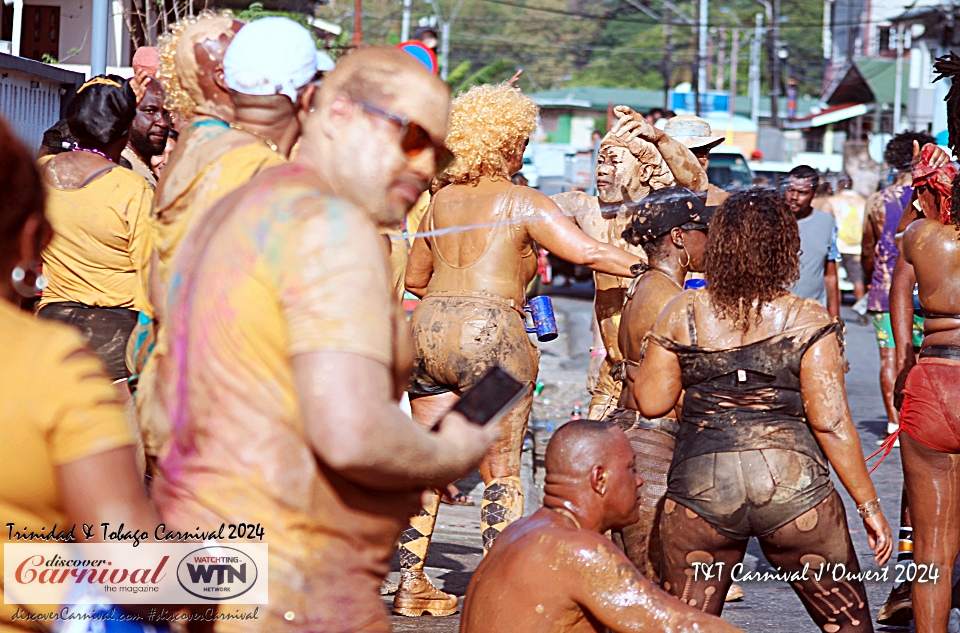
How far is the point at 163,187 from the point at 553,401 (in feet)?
27.3

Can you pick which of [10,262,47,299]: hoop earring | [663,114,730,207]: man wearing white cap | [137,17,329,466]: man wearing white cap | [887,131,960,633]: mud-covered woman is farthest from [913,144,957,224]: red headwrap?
[10,262,47,299]: hoop earring

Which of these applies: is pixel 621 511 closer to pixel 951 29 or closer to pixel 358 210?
pixel 358 210

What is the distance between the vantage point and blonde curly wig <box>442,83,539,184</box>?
555 cm

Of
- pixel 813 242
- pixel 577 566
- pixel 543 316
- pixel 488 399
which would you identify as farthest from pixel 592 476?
pixel 813 242

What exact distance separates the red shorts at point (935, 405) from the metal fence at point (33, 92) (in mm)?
4625

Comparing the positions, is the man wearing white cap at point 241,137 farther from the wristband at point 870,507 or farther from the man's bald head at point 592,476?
the wristband at point 870,507

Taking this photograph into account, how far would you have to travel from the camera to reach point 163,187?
11.4ft

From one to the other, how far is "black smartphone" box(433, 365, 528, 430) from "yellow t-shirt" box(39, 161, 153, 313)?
2.85 metres

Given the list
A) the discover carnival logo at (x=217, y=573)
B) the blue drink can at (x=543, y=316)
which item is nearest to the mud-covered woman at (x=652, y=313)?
the blue drink can at (x=543, y=316)

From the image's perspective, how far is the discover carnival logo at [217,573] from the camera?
2.21 meters

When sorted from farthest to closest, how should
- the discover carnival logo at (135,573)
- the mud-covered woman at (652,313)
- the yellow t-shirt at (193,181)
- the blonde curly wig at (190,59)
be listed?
the mud-covered woman at (652,313), the blonde curly wig at (190,59), the yellow t-shirt at (193,181), the discover carnival logo at (135,573)

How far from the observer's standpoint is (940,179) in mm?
5031

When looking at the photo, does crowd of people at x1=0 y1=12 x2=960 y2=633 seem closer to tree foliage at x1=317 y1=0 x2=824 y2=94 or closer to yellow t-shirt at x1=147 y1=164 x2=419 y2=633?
yellow t-shirt at x1=147 y1=164 x2=419 y2=633

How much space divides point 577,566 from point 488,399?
897mm
